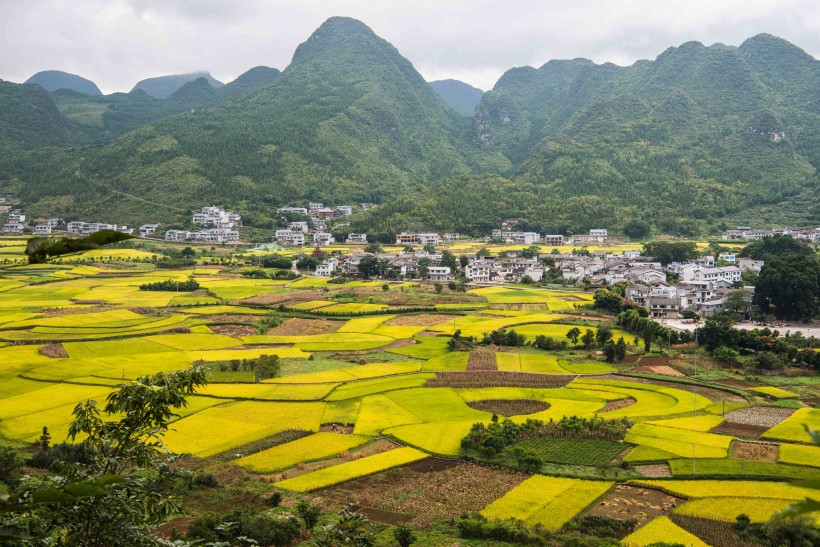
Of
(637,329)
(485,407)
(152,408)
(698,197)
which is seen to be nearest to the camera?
(152,408)

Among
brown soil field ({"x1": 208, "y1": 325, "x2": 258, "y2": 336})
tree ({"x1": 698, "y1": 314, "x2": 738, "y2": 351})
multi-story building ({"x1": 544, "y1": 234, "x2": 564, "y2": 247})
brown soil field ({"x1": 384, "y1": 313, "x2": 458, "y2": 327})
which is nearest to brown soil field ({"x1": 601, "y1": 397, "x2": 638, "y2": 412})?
tree ({"x1": 698, "y1": 314, "x2": 738, "y2": 351})

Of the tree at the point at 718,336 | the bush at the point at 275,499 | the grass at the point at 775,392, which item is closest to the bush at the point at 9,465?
the bush at the point at 275,499

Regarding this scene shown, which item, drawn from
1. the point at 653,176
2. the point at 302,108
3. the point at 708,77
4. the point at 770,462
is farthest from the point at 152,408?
the point at 708,77

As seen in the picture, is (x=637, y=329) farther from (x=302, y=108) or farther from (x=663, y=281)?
(x=302, y=108)

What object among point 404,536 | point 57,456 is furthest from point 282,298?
point 404,536

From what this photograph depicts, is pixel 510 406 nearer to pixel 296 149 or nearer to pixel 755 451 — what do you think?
pixel 755 451

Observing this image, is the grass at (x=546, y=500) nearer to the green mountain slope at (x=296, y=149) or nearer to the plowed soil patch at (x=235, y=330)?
the plowed soil patch at (x=235, y=330)
